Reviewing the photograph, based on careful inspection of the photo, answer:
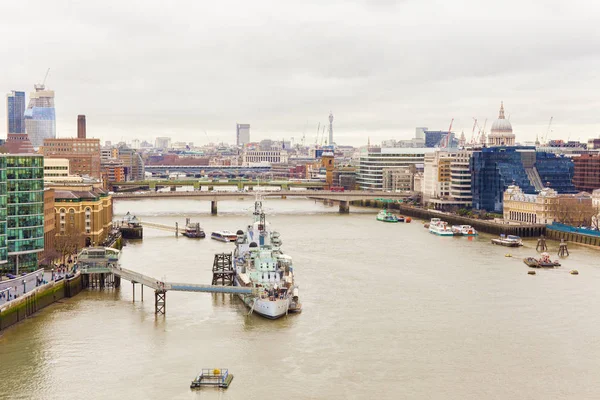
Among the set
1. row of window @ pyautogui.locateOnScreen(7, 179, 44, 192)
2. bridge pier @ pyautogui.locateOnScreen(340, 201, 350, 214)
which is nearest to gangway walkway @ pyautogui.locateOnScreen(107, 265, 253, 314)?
row of window @ pyautogui.locateOnScreen(7, 179, 44, 192)

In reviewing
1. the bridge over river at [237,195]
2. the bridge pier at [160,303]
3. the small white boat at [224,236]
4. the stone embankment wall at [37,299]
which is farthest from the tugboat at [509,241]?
the stone embankment wall at [37,299]

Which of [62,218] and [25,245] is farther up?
[62,218]

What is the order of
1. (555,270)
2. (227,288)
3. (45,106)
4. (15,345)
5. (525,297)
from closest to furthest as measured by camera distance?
1. (15,345)
2. (227,288)
3. (525,297)
4. (555,270)
5. (45,106)

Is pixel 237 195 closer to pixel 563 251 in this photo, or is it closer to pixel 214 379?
pixel 563 251

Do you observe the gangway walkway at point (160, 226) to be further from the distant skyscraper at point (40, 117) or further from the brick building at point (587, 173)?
the distant skyscraper at point (40, 117)

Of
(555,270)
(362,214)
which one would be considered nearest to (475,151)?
(362,214)

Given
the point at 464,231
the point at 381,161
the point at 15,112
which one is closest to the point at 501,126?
the point at 381,161

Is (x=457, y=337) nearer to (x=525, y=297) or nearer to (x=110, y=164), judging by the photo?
(x=525, y=297)
